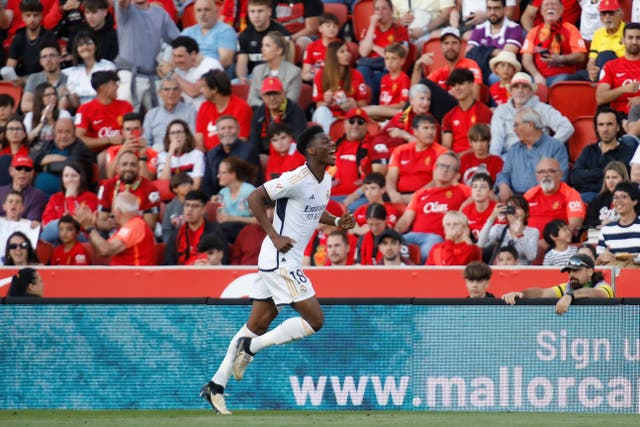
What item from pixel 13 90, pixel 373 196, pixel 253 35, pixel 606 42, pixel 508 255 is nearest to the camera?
pixel 508 255

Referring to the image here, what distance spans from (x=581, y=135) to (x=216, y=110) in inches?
174

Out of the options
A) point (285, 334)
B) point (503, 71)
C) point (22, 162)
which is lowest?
point (22, 162)

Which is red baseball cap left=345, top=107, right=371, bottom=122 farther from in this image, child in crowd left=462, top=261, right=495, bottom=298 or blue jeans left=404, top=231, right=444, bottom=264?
child in crowd left=462, top=261, right=495, bottom=298

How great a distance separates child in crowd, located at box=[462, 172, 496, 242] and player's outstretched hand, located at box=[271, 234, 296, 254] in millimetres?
4329

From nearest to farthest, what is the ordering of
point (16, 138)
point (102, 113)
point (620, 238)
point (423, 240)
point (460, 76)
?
point (620, 238)
point (423, 240)
point (460, 76)
point (16, 138)
point (102, 113)

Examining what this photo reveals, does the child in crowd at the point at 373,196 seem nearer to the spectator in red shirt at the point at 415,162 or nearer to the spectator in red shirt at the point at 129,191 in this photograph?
the spectator in red shirt at the point at 415,162

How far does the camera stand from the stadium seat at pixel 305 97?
55.4 ft

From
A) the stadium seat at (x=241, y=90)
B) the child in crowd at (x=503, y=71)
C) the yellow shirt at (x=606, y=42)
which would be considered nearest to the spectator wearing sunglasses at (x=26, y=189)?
the stadium seat at (x=241, y=90)

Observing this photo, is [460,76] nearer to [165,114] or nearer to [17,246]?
[165,114]

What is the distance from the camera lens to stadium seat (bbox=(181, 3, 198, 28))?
18922mm

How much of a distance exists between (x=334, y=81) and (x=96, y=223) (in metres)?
3.45

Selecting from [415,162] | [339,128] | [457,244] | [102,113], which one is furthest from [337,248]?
[102,113]

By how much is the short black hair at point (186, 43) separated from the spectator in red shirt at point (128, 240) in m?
3.07

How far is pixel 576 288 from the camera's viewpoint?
11336mm
